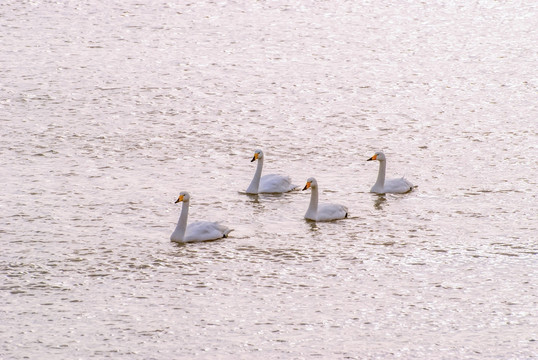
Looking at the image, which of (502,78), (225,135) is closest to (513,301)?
(225,135)

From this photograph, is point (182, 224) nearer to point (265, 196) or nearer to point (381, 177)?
point (265, 196)

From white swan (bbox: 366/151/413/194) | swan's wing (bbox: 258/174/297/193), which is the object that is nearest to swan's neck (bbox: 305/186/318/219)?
swan's wing (bbox: 258/174/297/193)

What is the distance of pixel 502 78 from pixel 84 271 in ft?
41.1

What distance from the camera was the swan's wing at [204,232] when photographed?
13500mm

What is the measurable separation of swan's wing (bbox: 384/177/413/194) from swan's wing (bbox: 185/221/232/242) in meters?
3.12

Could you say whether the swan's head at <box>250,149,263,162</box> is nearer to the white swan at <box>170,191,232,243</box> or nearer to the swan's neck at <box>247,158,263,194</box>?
the swan's neck at <box>247,158,263,194</box>

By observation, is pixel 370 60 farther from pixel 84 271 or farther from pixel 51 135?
pixel 84 271

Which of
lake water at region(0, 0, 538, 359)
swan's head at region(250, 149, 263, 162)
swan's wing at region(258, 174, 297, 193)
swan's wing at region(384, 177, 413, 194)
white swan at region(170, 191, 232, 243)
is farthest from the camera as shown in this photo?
swan's head at region(250, 149, 263, 162)

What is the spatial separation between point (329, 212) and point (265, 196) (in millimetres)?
1444

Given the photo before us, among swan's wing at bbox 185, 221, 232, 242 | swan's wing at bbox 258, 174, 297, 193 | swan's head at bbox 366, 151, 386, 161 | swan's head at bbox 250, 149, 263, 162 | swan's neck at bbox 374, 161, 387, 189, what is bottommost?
swan's wing at bbox 185, 221, 232, 242

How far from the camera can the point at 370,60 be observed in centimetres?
2389

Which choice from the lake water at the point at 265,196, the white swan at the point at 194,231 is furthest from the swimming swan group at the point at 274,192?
the lake water at the point at 265,196

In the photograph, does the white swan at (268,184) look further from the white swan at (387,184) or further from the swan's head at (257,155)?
the white swan at (387,184)

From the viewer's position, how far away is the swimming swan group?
13.5 meters
